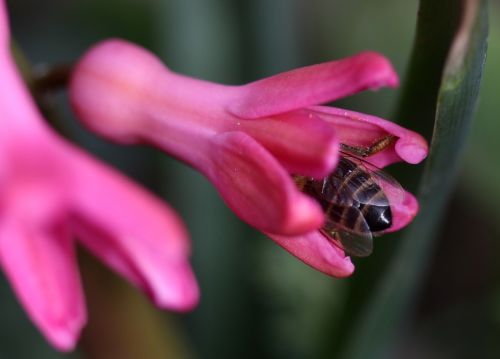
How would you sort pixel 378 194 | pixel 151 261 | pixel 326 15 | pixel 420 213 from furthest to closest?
pixel 326 15, pixel 420 213, pixel 378 194, pixel 151 261

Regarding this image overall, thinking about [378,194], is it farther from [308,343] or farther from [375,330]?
[308,343]

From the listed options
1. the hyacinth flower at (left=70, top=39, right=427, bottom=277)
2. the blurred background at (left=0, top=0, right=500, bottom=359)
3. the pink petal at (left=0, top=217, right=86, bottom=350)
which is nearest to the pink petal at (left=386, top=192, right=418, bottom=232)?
the hyacinth flower at (left=70, top=39, right=427, bottom=277)

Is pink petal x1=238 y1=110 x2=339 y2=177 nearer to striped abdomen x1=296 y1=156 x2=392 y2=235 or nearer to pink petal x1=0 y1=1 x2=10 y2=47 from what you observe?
striped abdomen x1=296 y1=156 x2=392 y2=235

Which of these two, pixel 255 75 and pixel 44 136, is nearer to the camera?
pixel 44 136

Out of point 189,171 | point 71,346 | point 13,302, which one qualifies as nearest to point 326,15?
point 189,171

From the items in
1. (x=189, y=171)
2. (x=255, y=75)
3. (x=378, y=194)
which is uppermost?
(x=378, y=194)

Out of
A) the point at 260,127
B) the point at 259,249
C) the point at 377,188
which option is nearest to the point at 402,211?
the point at 377,188
